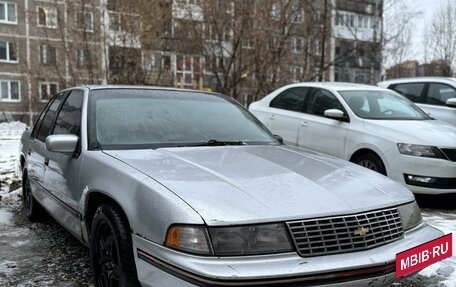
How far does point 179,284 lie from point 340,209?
91 centimetres

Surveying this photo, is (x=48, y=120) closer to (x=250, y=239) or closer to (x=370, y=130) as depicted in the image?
(x=250, y=239)

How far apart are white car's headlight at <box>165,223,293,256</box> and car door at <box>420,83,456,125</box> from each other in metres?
6.50

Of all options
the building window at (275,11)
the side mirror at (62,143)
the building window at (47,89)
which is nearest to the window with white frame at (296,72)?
the building window at (275,11)

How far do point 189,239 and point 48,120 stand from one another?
2.94 m

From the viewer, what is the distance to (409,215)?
284 cm

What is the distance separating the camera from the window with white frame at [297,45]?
20.7 m

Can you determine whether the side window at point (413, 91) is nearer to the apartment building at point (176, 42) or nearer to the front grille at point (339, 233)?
the front grille at point (339, 233)

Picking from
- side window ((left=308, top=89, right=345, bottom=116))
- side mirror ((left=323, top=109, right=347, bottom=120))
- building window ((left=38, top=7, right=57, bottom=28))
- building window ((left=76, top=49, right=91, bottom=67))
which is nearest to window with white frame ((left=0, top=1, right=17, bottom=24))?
building window ((left=38, top=7, right=57, bottom=28))

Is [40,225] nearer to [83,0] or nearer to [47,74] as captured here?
[83,0]

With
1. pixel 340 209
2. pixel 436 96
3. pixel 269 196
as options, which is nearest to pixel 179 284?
pixel 269 196

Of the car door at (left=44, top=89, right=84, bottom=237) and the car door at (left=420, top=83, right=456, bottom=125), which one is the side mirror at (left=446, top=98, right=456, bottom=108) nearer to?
the car door at (left=420, top=83, right=456, bottom=125)

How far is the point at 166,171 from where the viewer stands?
2754 mm

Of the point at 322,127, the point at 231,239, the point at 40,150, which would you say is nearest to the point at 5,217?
the point at 40,150

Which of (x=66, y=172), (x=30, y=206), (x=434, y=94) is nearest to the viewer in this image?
(x=66, y=172)
